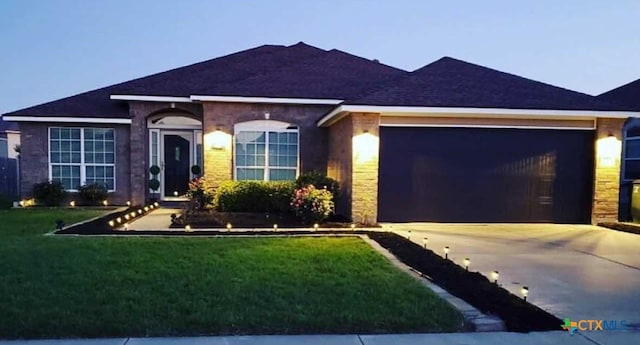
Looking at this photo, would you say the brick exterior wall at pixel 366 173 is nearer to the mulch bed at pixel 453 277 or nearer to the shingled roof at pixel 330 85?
the shingled roof at pixel 330 85

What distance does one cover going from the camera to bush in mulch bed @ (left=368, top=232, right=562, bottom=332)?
4258 millimetres

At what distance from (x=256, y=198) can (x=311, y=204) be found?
171 cm

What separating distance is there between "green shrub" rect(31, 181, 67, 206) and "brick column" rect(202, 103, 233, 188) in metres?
4.98

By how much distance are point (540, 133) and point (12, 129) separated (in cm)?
2932

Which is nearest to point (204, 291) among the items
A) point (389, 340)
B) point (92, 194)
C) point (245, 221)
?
point (389, 340)

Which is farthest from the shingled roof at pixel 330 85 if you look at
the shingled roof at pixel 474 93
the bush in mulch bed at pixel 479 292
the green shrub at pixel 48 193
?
the bush in mulch bed at pixel 479 292

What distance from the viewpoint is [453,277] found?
5.89m

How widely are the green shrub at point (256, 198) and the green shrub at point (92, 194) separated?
564cm

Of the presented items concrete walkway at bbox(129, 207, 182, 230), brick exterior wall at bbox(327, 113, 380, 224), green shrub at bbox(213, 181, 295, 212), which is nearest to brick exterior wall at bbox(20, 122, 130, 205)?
concrete walkway at bbox(129, 207, 182, 230)

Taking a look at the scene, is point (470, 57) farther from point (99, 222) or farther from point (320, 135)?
point (99, 222)

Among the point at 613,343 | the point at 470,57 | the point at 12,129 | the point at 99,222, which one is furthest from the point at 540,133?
the point at 12,129

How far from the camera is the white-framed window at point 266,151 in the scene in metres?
14.0

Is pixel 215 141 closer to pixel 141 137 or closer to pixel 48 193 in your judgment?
pixel 141 137

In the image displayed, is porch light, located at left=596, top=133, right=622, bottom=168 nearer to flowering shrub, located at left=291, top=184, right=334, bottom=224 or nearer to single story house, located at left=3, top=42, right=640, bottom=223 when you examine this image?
single story house, located at left=3, top=42, right=640, bottom=223
